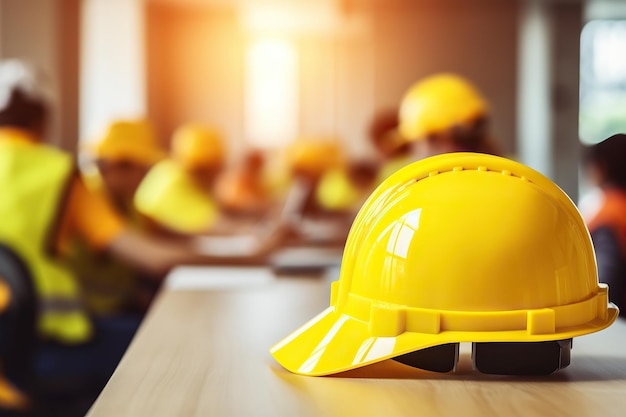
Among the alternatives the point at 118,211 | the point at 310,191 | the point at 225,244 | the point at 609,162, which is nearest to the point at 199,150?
the point at 310,191

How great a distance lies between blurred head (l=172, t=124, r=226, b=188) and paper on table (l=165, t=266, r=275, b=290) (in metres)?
3.10

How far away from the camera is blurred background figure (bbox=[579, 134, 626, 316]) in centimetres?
250

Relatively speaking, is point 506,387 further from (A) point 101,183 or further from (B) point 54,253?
(A) point 101,183

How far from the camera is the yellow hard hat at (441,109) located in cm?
317

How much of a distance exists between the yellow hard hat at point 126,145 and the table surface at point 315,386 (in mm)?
2346

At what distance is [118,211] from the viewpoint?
Answer: 358 cm

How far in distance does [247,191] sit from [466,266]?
677 cm

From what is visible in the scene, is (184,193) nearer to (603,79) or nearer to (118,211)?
(118,211)

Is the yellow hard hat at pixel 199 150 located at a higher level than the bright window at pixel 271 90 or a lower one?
lower

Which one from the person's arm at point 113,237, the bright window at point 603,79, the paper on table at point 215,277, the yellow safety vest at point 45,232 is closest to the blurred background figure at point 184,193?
the person's arm at point 113,237

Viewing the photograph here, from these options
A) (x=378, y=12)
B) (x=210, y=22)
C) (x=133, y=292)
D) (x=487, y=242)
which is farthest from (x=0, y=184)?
(x=210, y=22)

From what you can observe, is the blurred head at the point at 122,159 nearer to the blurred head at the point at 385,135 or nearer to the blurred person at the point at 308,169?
the blurred person at the point at 308,169

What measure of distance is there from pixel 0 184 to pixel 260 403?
166cm

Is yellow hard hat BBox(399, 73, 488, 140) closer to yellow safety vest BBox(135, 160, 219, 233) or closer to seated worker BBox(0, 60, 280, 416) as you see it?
seated worker BBox(0, 60, 280, 416)
